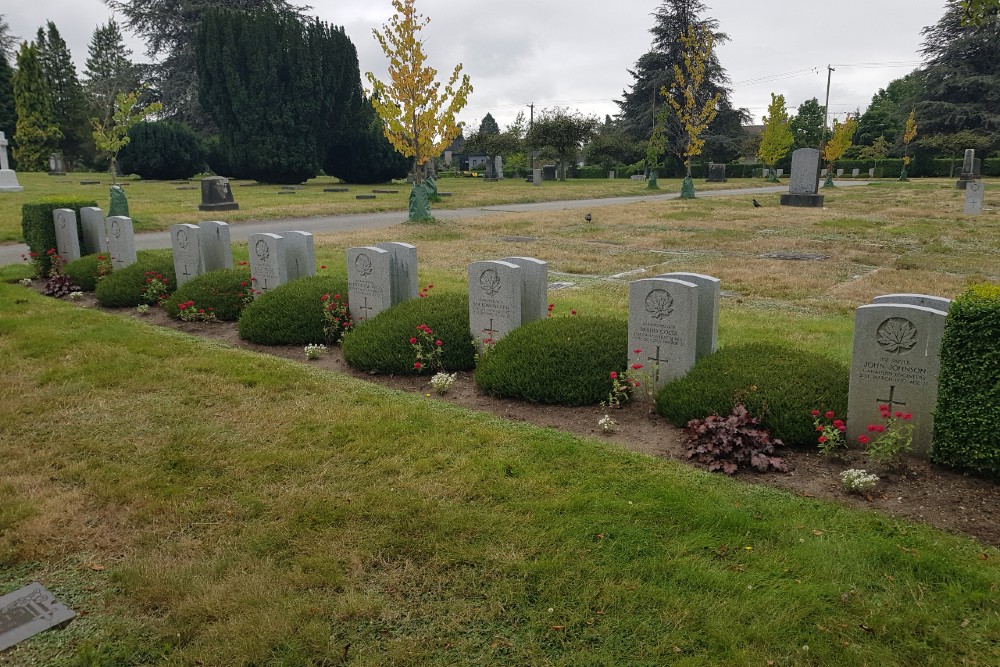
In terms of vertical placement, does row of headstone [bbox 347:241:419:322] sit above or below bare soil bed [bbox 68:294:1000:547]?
above

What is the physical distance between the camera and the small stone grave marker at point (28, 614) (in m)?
3.16

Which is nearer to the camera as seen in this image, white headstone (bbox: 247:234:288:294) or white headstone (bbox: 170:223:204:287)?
white headstone (bbox: 247:234:288:294)

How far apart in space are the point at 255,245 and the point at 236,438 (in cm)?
437

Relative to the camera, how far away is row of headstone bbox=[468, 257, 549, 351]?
21.9ft

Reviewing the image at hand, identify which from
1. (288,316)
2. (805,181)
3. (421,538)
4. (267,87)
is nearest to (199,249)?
(288,316)

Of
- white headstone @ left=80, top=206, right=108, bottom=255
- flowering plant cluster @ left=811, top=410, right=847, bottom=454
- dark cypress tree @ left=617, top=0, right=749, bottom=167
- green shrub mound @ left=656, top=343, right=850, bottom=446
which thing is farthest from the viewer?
dark cypress tree @ left=617, top=0, right=749, bottom=167

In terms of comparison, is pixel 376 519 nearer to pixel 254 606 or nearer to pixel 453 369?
pixel 254 606

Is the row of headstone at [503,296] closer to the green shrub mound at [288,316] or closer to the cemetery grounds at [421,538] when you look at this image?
the cemetery grounds at [421,538]

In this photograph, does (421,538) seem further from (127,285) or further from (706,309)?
(127,285)

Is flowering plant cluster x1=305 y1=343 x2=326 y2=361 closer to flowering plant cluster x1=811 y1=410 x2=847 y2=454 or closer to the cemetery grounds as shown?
the cemetery grounds

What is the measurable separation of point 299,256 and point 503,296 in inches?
146

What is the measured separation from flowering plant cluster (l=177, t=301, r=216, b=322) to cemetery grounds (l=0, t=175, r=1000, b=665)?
6.57ft

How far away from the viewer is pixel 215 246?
1031 centimetres

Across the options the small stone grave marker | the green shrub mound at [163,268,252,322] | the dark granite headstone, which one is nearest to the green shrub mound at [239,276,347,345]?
the green shrub mound at [163,268,252,322]
